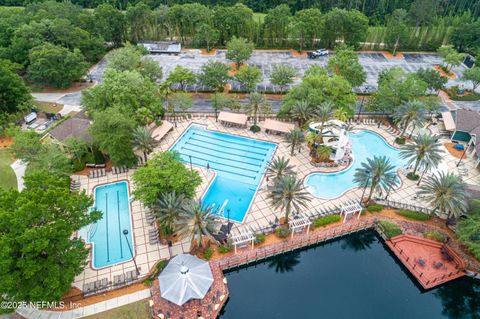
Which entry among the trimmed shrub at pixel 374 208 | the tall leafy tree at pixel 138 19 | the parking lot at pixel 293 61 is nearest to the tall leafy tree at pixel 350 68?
the parking lot at pixel 293 61

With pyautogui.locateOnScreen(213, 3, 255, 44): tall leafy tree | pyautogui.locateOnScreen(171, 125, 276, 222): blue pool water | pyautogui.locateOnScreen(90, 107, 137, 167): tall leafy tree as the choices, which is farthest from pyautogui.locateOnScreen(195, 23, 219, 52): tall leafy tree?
pyautogui.locateOnScreen(90, 107, 137, 167): tall leafy tree

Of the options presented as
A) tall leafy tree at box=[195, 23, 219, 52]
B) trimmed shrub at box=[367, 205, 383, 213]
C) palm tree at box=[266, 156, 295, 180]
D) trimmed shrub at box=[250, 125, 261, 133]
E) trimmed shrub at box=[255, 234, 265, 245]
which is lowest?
trimmed shrub at box=[255, 234, 265, 245]

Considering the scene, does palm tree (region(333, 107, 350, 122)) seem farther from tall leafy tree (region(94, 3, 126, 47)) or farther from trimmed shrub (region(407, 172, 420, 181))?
tall leafy tree (region(94, 3, 126, 47))

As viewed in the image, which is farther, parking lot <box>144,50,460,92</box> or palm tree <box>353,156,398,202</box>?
parking lot <box>144,50,460,92</box>

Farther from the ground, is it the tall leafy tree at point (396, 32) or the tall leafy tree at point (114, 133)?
the tall leafy tree at point (396, 32)

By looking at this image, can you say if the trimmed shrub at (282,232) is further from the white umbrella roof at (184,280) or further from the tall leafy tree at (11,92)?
the tall leafy tree at (11,92)

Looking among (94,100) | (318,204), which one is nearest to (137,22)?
(94,100)
